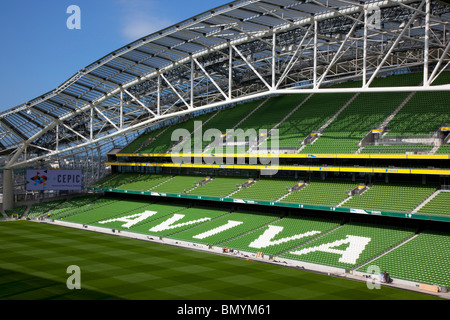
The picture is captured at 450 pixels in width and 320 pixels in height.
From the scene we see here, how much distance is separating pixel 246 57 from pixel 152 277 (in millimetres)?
21612

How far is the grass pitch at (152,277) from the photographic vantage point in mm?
19547

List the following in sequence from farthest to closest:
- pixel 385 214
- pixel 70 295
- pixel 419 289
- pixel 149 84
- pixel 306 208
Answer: pixel 149 84, pixel 306 208, pixel 385 214, pixel 419 289, pixel 70 295

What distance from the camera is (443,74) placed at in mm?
35031

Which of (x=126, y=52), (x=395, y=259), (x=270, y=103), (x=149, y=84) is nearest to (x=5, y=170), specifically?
(x=149, y=84)

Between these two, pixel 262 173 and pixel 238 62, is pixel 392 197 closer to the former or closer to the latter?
pixel 262 173

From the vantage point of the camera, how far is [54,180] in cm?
5106

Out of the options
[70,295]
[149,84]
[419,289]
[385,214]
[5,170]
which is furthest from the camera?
[5,170]

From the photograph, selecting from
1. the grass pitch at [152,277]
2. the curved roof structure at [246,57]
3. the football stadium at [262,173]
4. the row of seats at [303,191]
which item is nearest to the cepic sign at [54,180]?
the football stadium at [262,173]

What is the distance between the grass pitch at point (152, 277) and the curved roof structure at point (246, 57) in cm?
1118

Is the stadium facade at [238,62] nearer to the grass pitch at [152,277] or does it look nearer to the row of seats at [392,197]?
the row of seats at [392,197]

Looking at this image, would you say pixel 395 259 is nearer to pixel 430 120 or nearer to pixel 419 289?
pixel 419 289

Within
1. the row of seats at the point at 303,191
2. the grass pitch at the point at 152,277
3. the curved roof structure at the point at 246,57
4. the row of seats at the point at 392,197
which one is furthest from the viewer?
the row of seats at the point at 303,191

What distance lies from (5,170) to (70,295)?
3671 cm

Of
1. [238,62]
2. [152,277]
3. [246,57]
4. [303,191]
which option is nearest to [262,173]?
[303,191]
